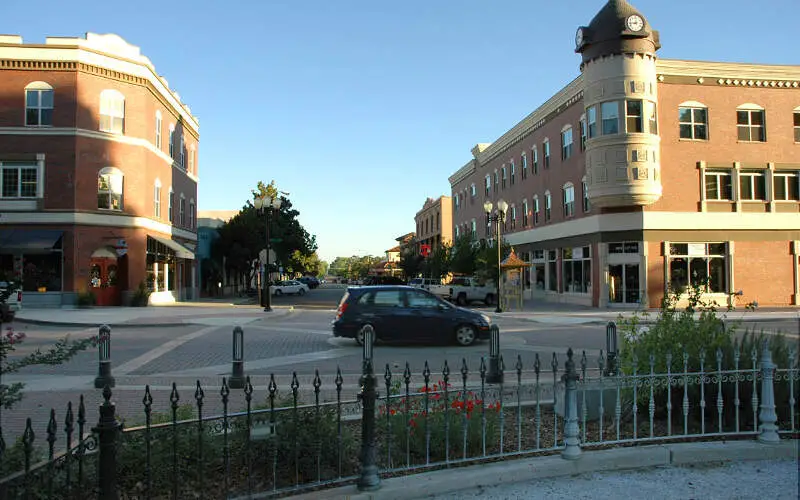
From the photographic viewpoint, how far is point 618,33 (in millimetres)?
27984

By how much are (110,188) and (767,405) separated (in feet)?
101

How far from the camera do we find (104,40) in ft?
97.9

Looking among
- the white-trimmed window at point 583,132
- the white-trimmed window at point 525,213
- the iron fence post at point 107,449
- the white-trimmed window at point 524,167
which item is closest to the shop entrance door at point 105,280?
the white-trimmed window at point 583,132

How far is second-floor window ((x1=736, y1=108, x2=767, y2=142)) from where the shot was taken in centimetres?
3027

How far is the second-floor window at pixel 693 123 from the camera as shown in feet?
98.4

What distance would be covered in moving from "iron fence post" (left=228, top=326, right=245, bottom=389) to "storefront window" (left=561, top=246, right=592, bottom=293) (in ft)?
83.0

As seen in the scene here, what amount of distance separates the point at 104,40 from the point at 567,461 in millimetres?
32428

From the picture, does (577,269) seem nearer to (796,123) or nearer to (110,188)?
(796,123)

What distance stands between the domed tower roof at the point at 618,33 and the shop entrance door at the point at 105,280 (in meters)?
26.6

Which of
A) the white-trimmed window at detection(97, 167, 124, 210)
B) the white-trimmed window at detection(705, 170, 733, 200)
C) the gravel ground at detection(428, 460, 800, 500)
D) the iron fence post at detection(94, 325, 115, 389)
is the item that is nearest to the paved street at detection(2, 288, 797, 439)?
the iron fence post at detection(94, 325, 115, 389)

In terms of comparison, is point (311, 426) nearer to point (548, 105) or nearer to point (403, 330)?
point (403, 330)

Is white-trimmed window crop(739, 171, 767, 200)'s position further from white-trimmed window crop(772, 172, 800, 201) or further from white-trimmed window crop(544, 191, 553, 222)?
white-trimmed window crop(544, 191, 553, 222)

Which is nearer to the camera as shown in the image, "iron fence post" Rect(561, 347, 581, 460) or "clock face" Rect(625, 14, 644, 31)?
"iron fence post" Rect(561, 347, 581, 460)

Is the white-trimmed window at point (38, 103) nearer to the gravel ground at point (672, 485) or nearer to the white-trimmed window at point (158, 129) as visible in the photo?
the white-trimmed window at point (158, 129)
